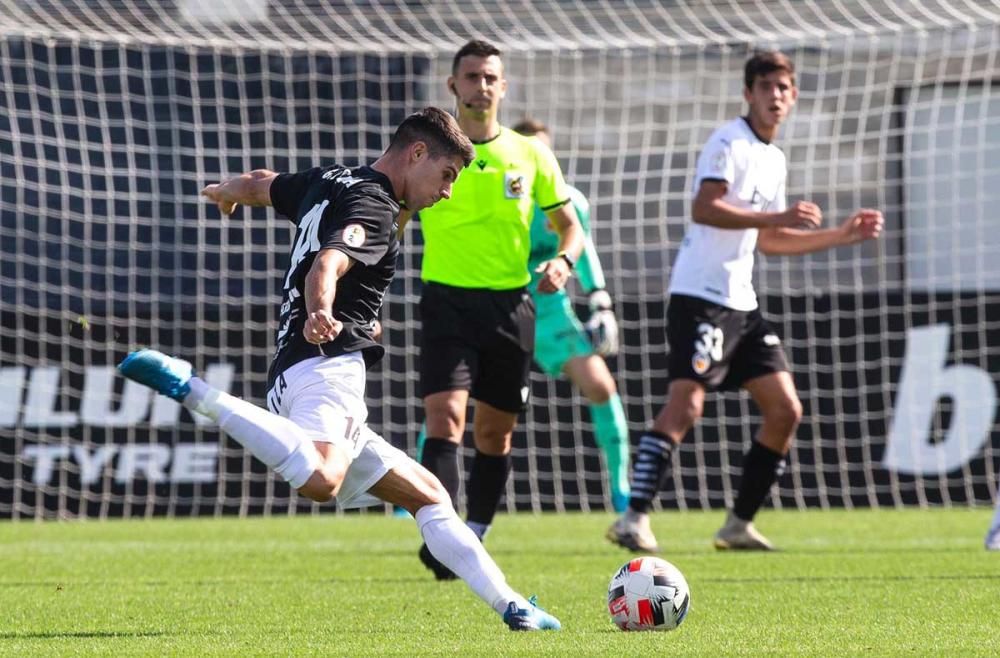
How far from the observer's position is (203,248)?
1198cm

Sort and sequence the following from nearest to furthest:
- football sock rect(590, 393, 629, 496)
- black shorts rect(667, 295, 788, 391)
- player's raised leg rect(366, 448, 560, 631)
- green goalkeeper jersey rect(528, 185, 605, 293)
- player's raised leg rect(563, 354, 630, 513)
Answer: player's raised leg rect(366, 448, 560, 631) → black shorts rect(667, 295, 788, 391) → green goalkeeper jersey rect(528, 185, 605, 293) → player's raised leg rect(563, 354, 630, 513) → football sock rect(590, 393, 629, 496)

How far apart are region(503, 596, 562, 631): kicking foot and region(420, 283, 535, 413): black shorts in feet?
5.96

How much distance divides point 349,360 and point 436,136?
2.24ft

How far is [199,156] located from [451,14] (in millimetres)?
2529

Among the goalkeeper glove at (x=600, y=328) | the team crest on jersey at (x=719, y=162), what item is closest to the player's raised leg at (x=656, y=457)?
the team crest on jersey at (x=719, y=162)

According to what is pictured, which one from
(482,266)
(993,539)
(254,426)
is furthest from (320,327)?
(993,539)

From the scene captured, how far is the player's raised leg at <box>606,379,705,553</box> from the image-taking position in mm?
7363

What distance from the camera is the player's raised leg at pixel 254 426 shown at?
4027 millimetres

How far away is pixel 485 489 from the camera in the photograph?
21.7 feet

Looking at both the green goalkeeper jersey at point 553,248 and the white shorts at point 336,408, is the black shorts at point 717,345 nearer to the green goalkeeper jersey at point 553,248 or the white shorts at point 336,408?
the green goalkeeper jersey at point 553,248

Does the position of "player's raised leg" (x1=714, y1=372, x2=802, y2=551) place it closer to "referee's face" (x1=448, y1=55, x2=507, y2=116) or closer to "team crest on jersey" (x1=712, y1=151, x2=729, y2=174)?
"team crest on jersey" (x1=712, y1=151, x2=729, y2=174)

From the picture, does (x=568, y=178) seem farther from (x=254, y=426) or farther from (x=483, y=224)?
(x=254, y=426)

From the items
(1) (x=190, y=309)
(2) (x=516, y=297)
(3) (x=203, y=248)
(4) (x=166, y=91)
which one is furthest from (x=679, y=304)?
(4) (x=166, y=91)

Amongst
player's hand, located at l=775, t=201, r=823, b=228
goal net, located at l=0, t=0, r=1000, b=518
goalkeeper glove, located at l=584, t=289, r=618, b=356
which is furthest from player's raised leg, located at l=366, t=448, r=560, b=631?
goal net, located at l=0, t=0, r=1000, b=518
